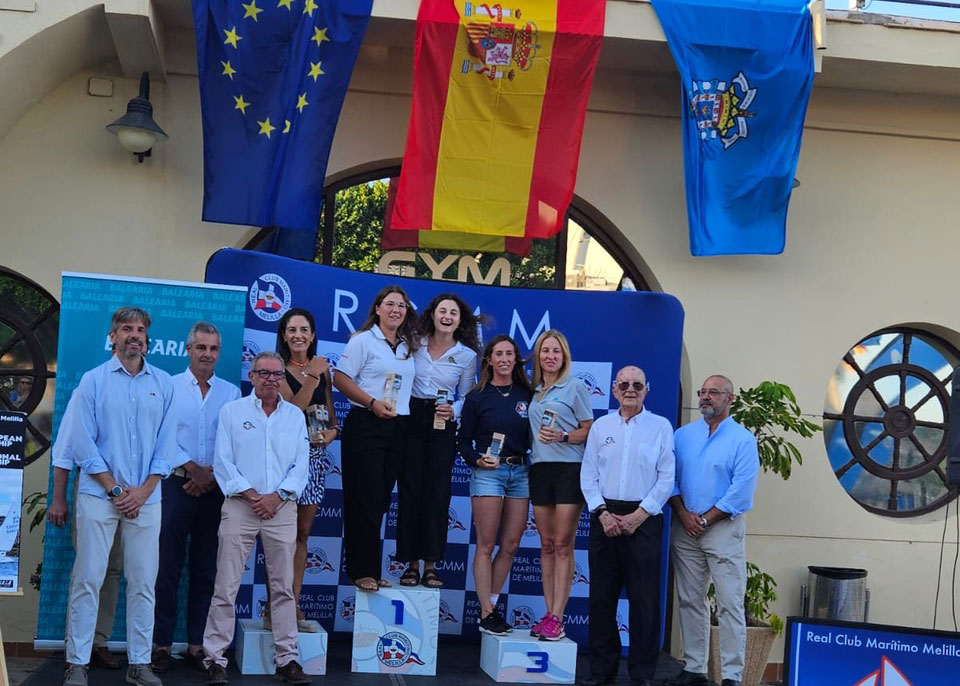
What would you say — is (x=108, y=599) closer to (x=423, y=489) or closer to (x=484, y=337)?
(x=423, y=489)

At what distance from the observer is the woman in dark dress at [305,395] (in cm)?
605

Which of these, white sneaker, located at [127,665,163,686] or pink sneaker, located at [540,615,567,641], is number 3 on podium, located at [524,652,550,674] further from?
white sneaker, located at [127,665,163,686]

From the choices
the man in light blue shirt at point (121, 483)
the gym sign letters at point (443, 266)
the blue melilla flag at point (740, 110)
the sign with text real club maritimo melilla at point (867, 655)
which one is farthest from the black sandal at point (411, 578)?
the blue melilla flag at point (740, 110)

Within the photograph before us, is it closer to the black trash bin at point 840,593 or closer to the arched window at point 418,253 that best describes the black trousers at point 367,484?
the arched window at point 418,253

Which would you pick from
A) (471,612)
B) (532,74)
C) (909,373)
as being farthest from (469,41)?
(909,373)

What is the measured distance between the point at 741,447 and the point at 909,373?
278cm

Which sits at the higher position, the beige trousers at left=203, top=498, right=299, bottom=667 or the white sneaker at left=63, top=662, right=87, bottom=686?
the beige trousers at left=203, top=498, right=299, bottom=667

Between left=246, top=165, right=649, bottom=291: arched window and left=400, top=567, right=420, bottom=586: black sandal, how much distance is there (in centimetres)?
241

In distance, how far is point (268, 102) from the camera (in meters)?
7.01

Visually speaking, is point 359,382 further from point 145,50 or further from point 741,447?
point 145,50

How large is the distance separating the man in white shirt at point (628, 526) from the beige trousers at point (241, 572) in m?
1.62

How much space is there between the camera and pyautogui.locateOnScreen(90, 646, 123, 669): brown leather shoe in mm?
5844

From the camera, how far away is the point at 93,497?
17.5 ft

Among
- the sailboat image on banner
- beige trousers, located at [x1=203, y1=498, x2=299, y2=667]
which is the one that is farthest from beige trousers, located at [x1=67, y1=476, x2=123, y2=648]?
the sailboat image on banner
